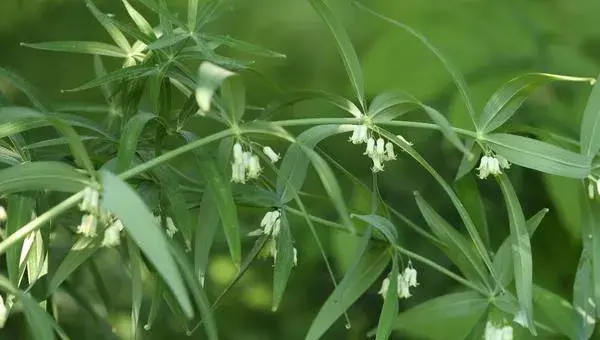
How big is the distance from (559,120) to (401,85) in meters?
0.15

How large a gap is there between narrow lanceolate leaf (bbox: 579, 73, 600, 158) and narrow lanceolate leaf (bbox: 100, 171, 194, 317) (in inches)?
10.8

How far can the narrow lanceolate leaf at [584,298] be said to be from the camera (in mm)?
573

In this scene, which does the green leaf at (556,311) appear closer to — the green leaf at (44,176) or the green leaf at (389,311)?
the green leaf at (389,311)

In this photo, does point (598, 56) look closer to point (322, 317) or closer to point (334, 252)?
point (334, 252)

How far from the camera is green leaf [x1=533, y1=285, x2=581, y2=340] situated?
0.61 m

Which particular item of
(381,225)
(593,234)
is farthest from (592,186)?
(381,225)

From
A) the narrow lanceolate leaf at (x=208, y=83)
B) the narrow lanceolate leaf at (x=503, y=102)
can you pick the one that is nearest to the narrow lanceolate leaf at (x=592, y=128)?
the narrow lanceolate leaf at (x=503, y=102)

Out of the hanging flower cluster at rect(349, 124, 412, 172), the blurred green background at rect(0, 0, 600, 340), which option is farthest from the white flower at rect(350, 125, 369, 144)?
the blurred green background at rect(0, 0, 600, 340)

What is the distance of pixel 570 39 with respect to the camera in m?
0.81

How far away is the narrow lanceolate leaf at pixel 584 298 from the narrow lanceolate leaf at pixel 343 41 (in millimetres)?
211

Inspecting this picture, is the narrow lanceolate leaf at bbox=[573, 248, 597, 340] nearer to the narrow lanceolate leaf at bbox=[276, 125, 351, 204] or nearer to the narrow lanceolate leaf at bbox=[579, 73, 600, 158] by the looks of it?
the narrow lanceolate leaf at bbox=[579, 73, 600, 158]

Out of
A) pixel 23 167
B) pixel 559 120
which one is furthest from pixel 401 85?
pixel 23 167

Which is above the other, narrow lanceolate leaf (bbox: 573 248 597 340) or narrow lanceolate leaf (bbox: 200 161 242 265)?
narrow lanceolate leaf (bbox: 200 161 242 265)

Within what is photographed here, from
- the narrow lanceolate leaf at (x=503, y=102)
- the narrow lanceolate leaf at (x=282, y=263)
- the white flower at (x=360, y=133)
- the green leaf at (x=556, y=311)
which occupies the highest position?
the narrow lanceolate leaf at (x=503, y=102)
